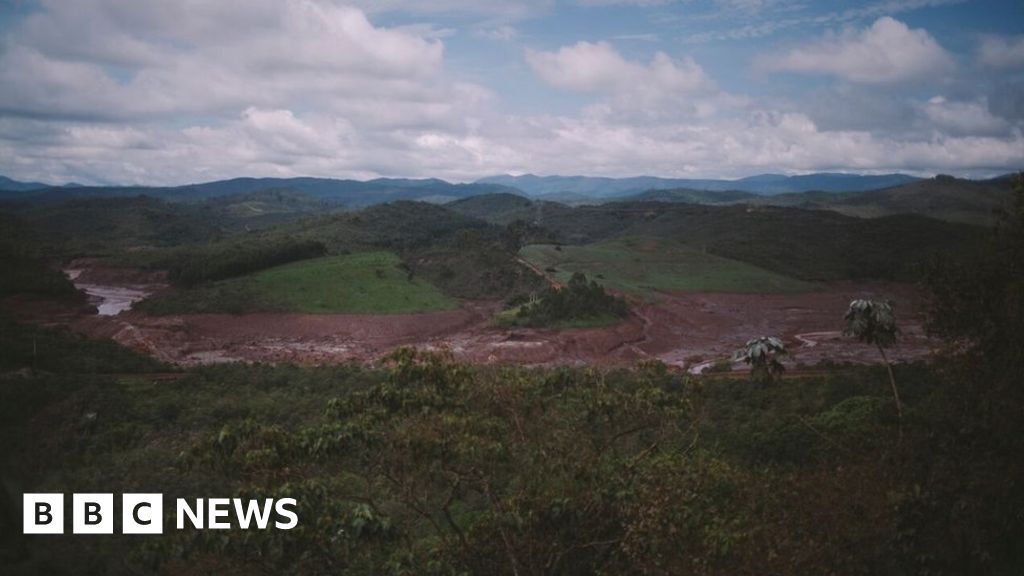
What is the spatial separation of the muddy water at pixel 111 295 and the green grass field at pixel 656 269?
3897cm

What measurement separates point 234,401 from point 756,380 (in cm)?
2058

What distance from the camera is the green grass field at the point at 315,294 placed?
48.3 meters

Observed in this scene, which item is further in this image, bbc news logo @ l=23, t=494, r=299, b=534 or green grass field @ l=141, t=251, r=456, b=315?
green grass field @ l=141, t=251, r=456, b=315

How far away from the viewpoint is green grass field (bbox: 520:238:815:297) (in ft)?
204

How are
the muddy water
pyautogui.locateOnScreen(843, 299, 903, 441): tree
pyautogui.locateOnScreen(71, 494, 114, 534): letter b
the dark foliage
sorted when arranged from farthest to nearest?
the muddy water, the dark foliage, pyautogui.locateOnScreen(843, 299, 903, 441): tree, pyautogui.locateOnScreen(71, 494, 114, 534): letter b

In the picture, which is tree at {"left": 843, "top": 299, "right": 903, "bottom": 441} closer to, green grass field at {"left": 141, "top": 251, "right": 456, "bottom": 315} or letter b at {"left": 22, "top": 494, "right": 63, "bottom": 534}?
letter b at {"left": 22, "top": 494, "right": 63, "bottom": 534}

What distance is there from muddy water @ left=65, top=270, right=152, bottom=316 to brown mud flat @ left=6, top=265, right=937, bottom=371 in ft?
19.9

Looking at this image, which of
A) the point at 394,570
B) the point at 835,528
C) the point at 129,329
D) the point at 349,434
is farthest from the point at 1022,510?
the point at 129,329

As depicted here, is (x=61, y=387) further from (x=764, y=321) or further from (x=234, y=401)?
(x=764, y=321)

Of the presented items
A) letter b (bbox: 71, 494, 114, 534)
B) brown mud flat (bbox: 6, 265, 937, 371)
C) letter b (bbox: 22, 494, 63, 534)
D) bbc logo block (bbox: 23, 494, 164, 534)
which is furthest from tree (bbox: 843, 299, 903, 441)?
brown mud flat (bbox: 6, 265, 937, 371)

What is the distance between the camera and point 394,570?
311 inches

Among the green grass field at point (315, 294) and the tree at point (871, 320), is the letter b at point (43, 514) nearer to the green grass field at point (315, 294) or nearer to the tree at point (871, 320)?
the tree at point (871, 320)

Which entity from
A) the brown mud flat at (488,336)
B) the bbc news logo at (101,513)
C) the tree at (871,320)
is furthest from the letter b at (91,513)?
the brown mud flat at (488,336)

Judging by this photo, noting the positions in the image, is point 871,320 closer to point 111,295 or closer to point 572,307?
point 572,307
